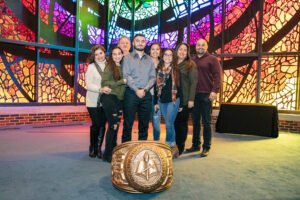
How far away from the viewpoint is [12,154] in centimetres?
353

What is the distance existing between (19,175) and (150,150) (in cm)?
132

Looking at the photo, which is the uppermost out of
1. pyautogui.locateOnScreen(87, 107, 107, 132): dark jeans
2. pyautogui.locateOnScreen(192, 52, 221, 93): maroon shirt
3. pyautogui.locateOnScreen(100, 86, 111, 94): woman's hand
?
pyautogui.locateOnScreen(192, 52, 221, 93): maroon shirt

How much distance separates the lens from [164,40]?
762 cm

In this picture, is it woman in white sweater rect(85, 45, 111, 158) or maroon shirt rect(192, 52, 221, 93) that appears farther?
maroon shirt rect(192, 52, 221, 93)

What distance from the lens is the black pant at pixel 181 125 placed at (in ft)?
11.5

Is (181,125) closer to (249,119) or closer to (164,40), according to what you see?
(249,119)

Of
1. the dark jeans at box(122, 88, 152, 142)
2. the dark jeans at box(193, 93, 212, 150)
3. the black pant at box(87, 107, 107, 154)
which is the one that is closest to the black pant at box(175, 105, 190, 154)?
the dark jeans at box(193, 93, 212, 150)

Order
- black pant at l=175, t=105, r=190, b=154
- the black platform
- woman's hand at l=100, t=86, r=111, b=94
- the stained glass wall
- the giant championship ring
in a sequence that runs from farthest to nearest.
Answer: the stained glass wall, the black platform, black pant at l=175, t=105, r=190, b=154, woman's hand at l=100, t=86, r=111, b=94, the giant championship ring

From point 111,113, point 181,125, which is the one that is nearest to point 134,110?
point 111,113

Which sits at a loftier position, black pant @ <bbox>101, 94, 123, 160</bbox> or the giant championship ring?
black pant @ <bbox>101, 94, 123, 160</bbox>

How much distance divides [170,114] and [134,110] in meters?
0.48

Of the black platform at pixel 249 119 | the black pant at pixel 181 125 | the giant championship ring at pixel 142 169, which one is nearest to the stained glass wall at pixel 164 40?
the black platform at pixel 249 119

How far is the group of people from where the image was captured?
123 inches

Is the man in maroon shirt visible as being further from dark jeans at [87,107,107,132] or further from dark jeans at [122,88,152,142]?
dark jeans at [87,107,107,132]
